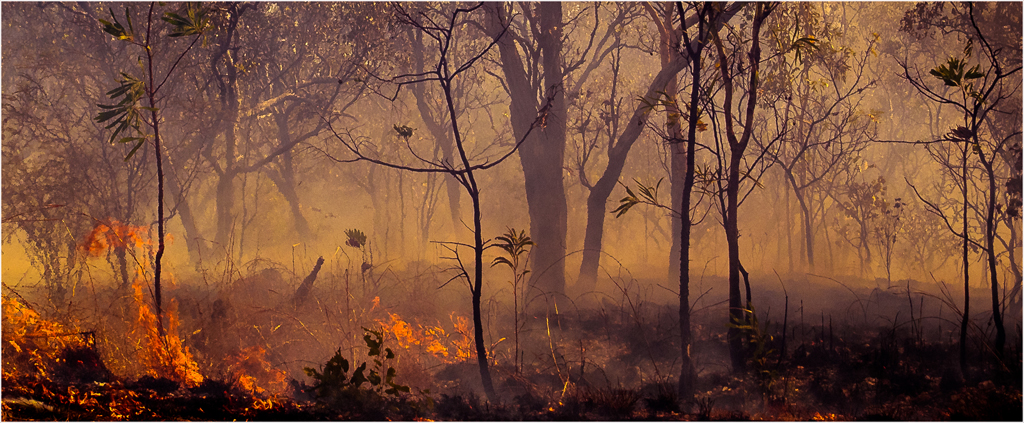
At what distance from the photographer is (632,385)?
5941 mm

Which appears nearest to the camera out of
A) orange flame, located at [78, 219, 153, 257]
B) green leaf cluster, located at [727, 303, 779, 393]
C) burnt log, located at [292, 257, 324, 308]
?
green leaf cluster, located at [727, 303, 779, 393]

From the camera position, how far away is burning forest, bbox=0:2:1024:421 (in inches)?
181

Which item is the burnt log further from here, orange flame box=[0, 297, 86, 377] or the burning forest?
orange flame box=[0, 297, 86, 377]

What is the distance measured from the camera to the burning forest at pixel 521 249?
4598 millimetres

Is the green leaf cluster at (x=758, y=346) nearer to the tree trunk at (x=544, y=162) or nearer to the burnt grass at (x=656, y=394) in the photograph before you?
the burnt grass at (x=656, y=394)

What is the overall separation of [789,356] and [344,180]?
19.6 meters

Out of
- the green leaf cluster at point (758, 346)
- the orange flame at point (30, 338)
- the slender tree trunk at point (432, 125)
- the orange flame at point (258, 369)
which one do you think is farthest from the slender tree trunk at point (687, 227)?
the slender tree trunk at point (432, 125)

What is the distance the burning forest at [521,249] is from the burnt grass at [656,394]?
0.03 m

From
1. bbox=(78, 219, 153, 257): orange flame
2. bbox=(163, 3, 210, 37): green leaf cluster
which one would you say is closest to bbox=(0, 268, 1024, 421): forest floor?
bbox=(78, 219, 153, 257): orange flame

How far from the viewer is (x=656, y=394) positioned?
529 centimetres

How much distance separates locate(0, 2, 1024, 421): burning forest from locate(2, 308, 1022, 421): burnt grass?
0.03 metres

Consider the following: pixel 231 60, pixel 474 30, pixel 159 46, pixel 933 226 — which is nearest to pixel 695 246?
pixel 933 226

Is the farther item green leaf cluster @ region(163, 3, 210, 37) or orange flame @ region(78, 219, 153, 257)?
orange flame @ region(78, 219, 153, 257)

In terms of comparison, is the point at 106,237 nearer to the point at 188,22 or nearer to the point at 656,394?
the point at 188,22
